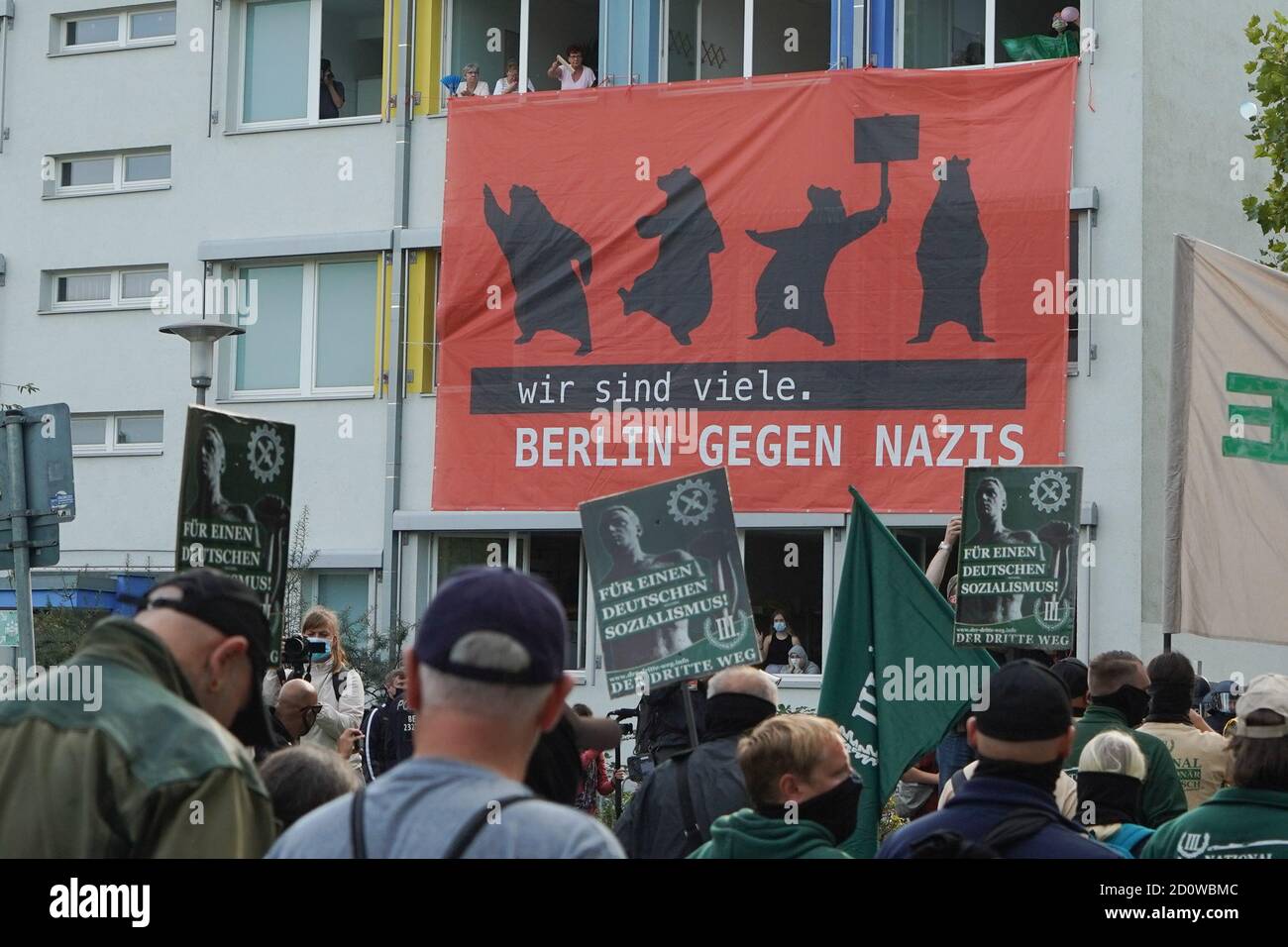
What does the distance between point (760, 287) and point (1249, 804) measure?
17.3 metres

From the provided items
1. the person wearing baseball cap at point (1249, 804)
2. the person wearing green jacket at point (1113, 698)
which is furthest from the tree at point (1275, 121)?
the person wearing baseball cap at point (1249, 804)

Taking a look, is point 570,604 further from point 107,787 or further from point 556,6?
point 107,787

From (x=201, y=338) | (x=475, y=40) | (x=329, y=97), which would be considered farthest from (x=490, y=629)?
(x=329, y=97)

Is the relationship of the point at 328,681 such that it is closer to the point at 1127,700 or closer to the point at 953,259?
the point at 1127,700

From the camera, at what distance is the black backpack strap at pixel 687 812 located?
22.5ft

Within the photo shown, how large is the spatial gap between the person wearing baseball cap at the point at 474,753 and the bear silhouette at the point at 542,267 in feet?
66.4

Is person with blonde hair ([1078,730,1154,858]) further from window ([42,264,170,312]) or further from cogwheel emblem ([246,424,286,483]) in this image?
window ([42,264,170,312])

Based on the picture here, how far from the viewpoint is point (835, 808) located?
204 inches

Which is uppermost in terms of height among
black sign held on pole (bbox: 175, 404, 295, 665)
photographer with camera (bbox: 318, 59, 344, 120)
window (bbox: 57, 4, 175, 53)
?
window (bbox: 57, 4, 175, 53)

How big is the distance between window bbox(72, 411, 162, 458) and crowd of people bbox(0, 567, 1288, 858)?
2000 cm

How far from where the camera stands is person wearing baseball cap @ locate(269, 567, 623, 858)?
305 cm

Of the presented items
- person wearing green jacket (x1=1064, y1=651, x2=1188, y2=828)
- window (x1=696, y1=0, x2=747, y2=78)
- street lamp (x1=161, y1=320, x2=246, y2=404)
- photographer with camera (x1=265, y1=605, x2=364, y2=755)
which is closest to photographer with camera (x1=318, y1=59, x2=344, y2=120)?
window (x1=696, y1=0, x2=747, y2=78)

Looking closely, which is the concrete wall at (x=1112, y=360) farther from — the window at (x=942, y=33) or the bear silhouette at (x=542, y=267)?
the bear silhouette at (x=542, y=267)

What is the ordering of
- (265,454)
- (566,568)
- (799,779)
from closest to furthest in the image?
(799,779)
(265,454)
(566,568)
